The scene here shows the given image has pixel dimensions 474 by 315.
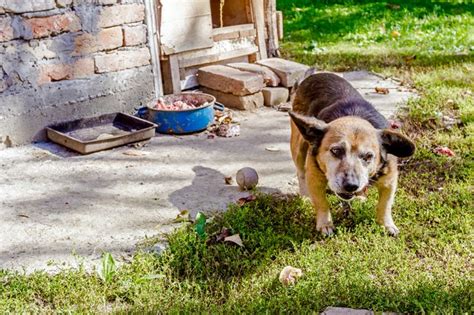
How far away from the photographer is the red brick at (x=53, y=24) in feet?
18.5

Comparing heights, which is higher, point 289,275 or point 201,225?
point 201,225

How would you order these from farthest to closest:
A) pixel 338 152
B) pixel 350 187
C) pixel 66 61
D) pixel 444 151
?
1. pixel 66 61
2. pixel 444 151
3. pixel 338 152
4. pixel 350 187

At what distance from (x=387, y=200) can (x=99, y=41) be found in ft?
10.4

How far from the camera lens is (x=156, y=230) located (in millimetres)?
4188

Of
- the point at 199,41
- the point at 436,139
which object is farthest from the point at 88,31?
the point at 436,139

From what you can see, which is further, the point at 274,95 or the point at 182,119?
the point at 274,95

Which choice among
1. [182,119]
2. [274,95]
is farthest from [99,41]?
[274,95]

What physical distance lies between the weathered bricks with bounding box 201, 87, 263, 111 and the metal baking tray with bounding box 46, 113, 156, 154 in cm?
117

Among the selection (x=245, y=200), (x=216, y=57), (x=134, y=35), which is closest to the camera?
(x=245, y=200)

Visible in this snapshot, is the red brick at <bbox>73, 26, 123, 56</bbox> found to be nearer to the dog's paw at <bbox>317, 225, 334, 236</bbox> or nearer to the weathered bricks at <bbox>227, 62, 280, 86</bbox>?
the weathered bricks at <bbox>227, 62, 280, 86</bbox>

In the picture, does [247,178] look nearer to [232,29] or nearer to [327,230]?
[327,230]

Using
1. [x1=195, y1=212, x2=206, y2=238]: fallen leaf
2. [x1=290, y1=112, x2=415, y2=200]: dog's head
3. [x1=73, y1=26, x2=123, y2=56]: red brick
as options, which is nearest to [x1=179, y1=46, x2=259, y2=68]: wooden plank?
[x1=73, y1=26, x2=123, y2=56]: red brick

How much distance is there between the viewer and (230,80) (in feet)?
22.2

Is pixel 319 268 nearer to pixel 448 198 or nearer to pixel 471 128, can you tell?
pixel 448 198
